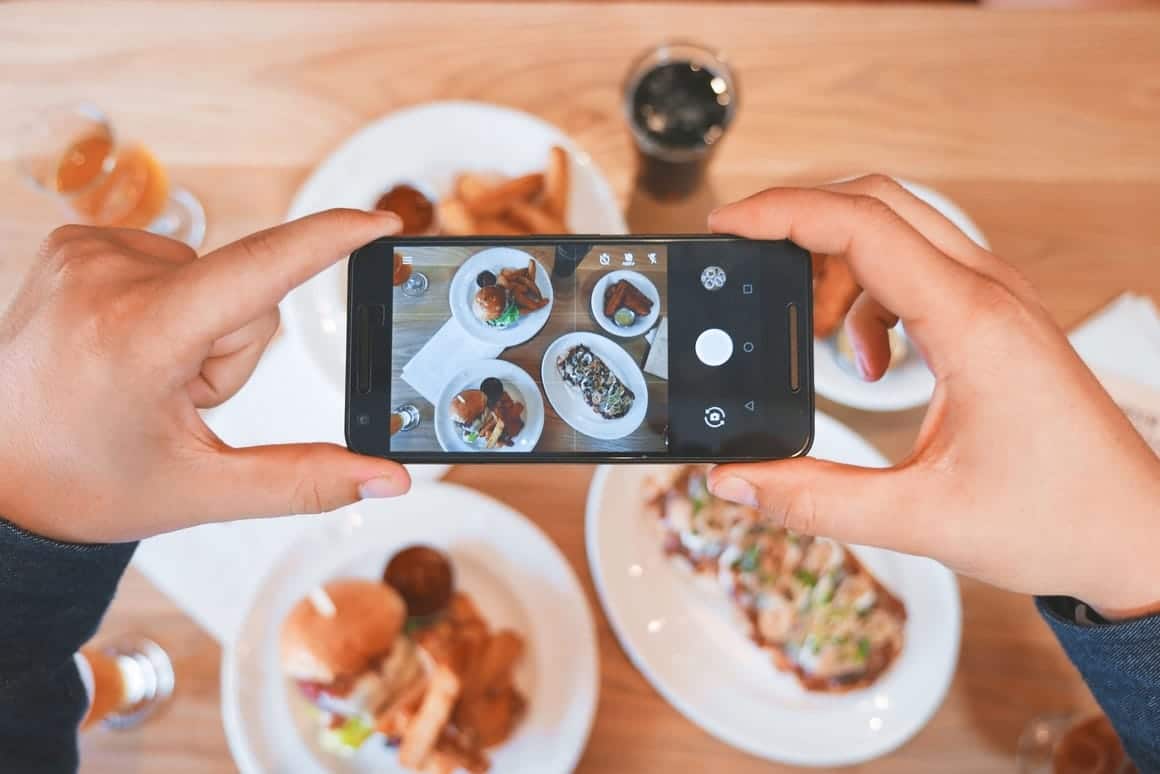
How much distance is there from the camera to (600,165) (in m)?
1.16

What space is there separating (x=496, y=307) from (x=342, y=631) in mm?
470

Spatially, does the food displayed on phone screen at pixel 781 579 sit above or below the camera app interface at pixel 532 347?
below

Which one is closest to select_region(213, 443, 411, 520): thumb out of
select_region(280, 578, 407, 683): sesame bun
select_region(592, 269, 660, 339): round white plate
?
select_region(592, 269, 660, 339): round white plate

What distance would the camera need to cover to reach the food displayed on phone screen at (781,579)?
1.06m

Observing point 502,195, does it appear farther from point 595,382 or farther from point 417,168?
point 595,382

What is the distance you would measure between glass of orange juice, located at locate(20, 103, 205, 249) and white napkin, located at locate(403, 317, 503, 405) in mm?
566

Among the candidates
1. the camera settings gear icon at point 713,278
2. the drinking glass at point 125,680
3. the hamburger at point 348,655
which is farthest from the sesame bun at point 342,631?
the camera settings gear icon at point 713,278

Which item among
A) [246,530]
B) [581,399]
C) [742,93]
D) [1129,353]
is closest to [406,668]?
[246,530]

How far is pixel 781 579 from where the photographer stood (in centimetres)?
109

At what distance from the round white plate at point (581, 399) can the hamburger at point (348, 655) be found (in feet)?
1.41

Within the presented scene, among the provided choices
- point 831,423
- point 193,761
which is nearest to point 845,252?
point 831,423

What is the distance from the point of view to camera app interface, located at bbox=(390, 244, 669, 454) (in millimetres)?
723

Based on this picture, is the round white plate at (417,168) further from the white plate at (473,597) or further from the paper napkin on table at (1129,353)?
the paper napkin on table at (1129,353)

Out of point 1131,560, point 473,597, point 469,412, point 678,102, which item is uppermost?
point 678,102
